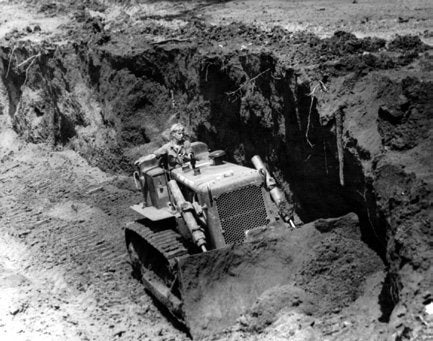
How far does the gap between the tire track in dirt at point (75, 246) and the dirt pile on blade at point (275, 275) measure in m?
0.72

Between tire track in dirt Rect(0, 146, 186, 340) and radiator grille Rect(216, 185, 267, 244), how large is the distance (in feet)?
5.33

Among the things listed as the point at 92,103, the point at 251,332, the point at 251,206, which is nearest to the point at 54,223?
the point at 92,103

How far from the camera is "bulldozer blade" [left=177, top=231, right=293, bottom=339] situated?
988 centimetres

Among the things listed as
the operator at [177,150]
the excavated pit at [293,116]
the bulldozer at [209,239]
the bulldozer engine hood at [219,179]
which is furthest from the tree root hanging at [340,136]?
the operator at [177,150]

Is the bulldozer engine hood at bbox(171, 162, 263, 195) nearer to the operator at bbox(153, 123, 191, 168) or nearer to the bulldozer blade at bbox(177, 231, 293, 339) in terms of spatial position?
the operator at bbox(153, 123, 191, 168)

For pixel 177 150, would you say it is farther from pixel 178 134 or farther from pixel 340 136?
pixel 340 136

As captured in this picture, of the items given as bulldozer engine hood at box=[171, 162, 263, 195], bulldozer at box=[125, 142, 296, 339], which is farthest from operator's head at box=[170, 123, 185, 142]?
bulldozer engine hood at box=[171, 162, 263, 195]

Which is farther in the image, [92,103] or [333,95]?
[92,103]

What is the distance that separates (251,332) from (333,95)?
399 centimetres

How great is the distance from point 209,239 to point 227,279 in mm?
829

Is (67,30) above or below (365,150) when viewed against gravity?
above

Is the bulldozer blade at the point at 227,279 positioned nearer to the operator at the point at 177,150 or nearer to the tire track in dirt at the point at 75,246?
the tire track in dirt at the point at 75,246

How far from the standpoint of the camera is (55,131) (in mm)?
19562

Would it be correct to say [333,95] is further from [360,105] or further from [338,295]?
[338,295]
